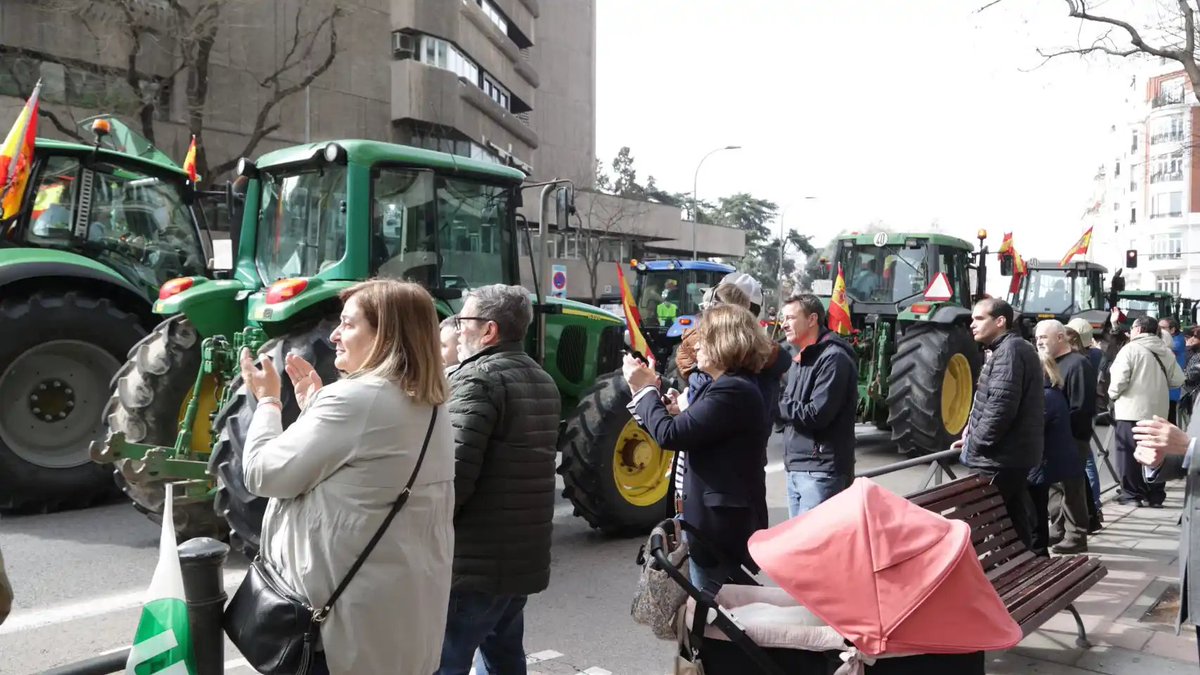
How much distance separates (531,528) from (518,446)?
282mm

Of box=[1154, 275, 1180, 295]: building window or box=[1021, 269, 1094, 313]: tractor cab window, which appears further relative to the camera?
box=[1154, 275, 1180, 295]: building window

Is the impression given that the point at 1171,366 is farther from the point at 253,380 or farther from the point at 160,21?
the point at 160,21

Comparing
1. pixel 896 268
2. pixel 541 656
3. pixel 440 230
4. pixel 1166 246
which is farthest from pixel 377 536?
pixel 1166 246

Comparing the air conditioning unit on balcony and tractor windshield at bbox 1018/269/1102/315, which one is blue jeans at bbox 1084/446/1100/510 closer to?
tractor windshield at bbox 1018/269/1102/315

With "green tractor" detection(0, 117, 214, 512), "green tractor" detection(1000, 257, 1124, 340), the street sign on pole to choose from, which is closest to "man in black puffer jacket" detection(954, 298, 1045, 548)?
"green tractor" detection(0, 117, 214, 512)

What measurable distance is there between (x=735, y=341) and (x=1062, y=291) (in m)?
16.3

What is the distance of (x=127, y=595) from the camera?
17.7 feet

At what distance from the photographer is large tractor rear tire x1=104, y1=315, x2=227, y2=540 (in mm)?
6242

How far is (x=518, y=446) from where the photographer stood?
322 cm

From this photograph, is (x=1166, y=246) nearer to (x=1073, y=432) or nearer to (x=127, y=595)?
(x=1073, y=432)

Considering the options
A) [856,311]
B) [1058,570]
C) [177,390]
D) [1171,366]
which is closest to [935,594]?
[1058,570]

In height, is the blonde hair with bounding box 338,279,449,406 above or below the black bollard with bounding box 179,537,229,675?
above

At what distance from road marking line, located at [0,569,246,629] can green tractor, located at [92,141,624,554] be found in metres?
0.63

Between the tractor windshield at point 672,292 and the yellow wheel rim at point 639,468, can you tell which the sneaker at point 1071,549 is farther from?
the tractor windshield at point 672,292
